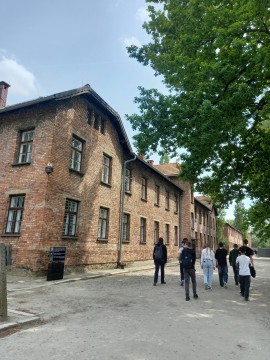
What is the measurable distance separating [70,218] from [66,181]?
69.8 inches

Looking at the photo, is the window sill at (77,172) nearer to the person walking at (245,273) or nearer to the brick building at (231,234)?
the person walking at (245,273)

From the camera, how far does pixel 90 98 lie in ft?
50.4

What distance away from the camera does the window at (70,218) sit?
13148mm

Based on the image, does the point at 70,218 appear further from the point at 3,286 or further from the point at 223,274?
the point at 3,286

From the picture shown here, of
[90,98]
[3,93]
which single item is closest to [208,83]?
[90,98]

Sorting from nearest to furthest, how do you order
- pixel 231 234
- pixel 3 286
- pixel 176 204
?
pixel 3 286 < pixel 176 204 < pixel 231 234

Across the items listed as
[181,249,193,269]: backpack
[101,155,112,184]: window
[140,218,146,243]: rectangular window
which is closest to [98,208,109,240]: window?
[101,155,112,184]: window

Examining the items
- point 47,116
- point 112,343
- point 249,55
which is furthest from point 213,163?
point 112,343

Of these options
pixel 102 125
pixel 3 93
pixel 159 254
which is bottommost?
pixel 159 254

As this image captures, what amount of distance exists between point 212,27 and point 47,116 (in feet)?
25.3

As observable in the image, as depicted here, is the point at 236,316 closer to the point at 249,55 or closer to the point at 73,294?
the point at 73,294

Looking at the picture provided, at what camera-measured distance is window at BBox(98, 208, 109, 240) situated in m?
15.8

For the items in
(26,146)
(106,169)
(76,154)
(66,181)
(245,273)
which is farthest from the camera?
(106,169)

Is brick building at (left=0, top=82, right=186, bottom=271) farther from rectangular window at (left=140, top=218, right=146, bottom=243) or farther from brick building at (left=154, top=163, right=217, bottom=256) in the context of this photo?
brick building at (left=154, top=163, right=217, bottom=256)
